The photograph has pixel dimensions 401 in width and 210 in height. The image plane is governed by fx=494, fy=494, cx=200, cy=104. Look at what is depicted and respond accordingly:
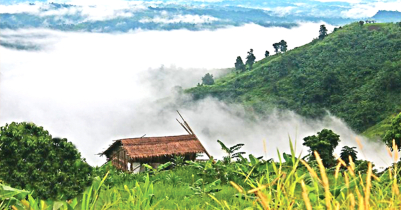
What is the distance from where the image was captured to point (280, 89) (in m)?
136

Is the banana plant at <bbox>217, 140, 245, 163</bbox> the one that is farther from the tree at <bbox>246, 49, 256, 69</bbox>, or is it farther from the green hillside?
the tree at <bbox>246, 49, 256, 69</bbox>

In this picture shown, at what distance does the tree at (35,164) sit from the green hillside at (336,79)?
105628 millimetres

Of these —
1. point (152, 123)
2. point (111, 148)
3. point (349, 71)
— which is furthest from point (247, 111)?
point (111, 148)

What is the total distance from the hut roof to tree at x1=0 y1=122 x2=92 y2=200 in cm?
2157

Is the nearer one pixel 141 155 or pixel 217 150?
pixel 141 155

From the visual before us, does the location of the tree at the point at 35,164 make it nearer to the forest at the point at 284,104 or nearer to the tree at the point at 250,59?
the forest at the point at 284,104

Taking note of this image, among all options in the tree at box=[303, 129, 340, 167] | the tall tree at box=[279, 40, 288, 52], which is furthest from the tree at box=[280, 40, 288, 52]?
the tree at box=[303, 129, 340, 167]

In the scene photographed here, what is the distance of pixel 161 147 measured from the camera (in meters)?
30.0

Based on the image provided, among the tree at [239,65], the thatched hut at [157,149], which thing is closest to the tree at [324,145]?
the thatched hut at [157,149]

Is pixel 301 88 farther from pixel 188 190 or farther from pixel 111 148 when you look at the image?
pixel 188 190

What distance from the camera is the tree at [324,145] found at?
1401 centimetres

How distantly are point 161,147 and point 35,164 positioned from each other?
23290 mm

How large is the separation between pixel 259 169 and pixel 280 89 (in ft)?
423

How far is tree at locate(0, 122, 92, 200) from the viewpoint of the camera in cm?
667
